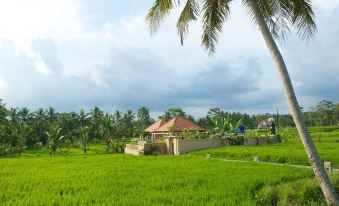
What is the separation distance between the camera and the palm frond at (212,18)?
9076 mm

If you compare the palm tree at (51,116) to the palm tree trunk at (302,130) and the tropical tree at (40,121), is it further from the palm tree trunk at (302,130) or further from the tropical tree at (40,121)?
the palm tree trunk at (302,130)

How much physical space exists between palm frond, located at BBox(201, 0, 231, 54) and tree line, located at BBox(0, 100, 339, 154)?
23.0m

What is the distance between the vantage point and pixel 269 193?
8953 mm

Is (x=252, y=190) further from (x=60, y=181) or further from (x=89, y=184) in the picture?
(x=60, y=181)

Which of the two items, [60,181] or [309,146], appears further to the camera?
[60,181]

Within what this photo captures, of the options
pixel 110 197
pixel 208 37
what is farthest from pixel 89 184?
pixel 208 37

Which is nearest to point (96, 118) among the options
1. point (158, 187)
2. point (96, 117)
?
point (96, 117)

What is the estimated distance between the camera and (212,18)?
925cm

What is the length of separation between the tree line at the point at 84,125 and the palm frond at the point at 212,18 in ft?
75.6

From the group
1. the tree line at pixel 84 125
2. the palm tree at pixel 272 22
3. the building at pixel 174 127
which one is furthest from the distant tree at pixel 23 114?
the palm tree at pixel 272 22

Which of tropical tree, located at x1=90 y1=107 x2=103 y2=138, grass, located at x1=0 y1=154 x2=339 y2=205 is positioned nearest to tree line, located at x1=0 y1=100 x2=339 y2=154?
tropical tree, located at x1=90 y1=107 x2=103 y2=138

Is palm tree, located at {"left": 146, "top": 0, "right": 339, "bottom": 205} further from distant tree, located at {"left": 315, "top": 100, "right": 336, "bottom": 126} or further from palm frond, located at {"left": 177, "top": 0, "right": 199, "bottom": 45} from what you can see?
distant tree, located at {"left": 315, "top": 100, "right": 336, "bottom": 126}

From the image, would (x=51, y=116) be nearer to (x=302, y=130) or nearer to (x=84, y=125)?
(x=84, y=125)

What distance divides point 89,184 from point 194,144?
1419cm
